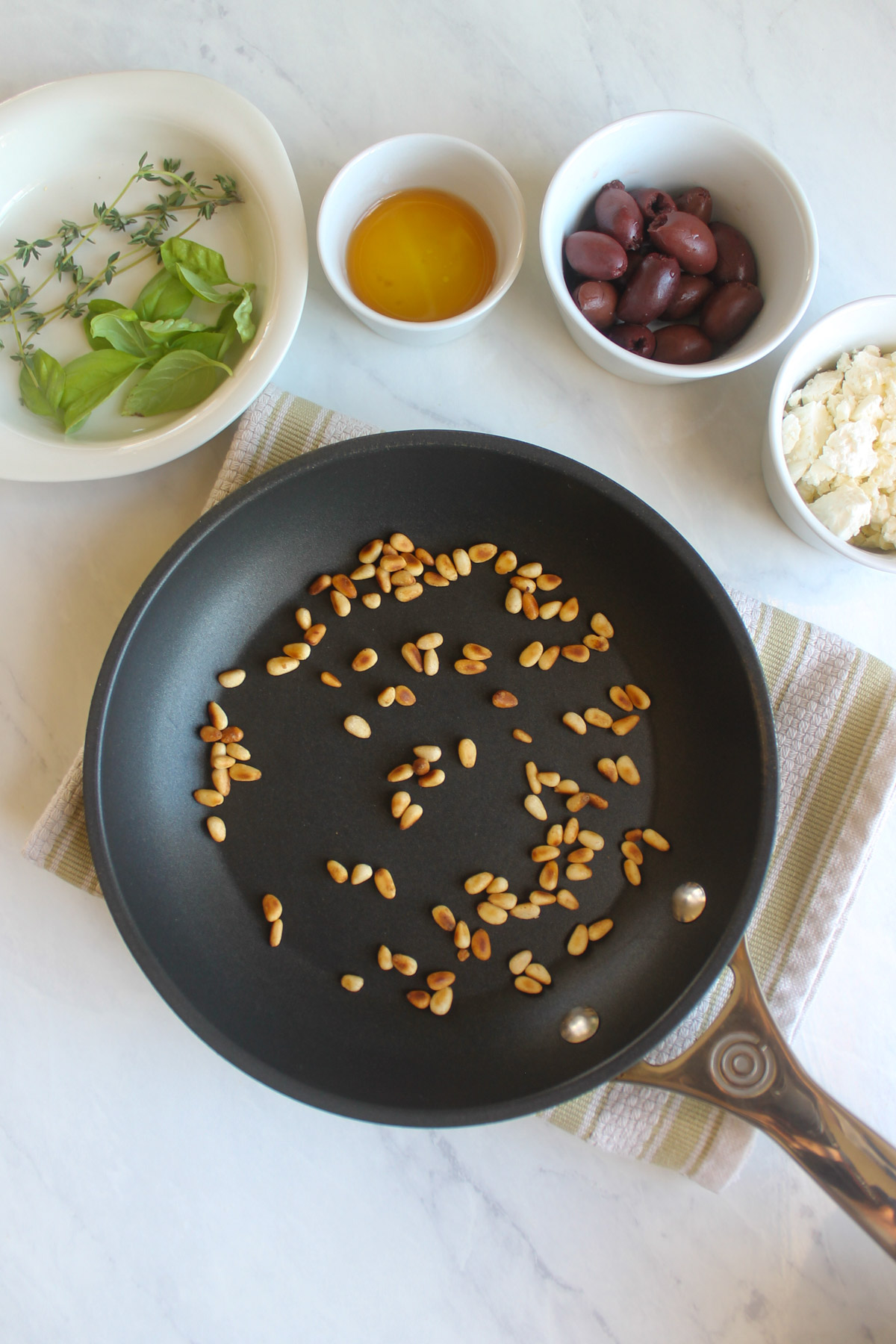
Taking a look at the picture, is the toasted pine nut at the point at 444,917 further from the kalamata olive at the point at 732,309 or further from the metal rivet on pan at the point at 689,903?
the kalamata olive at the point at 732,309

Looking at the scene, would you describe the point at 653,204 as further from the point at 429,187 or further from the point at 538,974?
the point at 538,974

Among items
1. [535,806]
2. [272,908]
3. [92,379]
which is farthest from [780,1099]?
[92,379]

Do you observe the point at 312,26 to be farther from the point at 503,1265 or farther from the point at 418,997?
the point at 503,1265

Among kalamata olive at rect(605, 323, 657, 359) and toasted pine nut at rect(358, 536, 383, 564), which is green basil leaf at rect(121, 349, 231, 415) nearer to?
toasted pine nut at rect(358, 536, 383, 564)

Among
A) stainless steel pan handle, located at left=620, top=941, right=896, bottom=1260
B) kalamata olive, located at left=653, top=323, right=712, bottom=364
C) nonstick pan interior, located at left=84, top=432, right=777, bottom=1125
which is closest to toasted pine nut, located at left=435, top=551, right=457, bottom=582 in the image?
nonstick pan interior, located at left=84, top=432, right=777, bottom=1125

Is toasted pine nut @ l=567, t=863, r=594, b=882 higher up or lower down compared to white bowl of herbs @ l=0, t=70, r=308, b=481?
lower down

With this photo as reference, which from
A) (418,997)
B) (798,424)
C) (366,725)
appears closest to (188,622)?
(366,725)

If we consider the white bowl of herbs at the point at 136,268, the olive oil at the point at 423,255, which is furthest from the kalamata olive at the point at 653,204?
the white bowl of herbs at the point at 136,268
